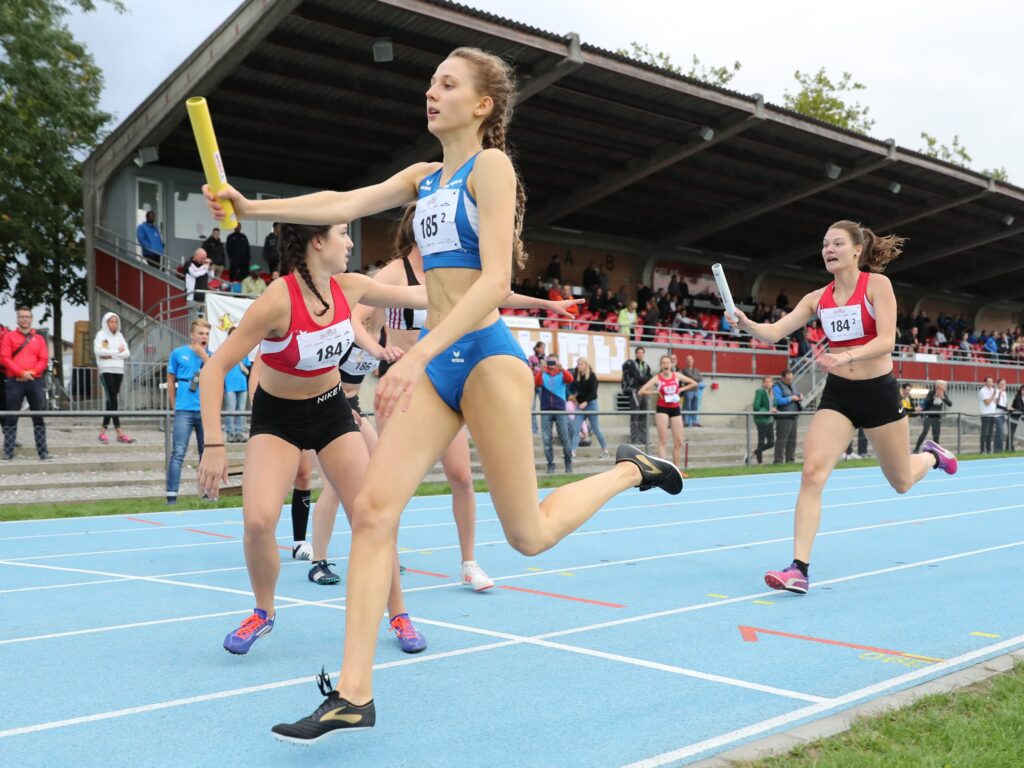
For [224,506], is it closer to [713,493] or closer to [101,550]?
[101,550]

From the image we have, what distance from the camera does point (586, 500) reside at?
423 centimetres

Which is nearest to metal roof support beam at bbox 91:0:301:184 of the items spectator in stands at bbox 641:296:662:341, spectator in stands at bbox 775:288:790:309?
→ spectator in stands at bbox 641:296:662:341

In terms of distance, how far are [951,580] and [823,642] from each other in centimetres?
251

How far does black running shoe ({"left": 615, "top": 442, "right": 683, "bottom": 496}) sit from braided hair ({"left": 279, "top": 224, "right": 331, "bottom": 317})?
62.8 inches

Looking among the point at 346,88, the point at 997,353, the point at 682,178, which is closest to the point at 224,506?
the point at 346,88

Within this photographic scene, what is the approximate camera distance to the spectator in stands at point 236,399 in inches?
571

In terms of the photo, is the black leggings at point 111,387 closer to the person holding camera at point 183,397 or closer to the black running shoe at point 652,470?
the person holding camera at point 183,397

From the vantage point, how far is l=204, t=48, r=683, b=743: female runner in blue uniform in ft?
11.1

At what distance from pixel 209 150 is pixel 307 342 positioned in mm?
1670

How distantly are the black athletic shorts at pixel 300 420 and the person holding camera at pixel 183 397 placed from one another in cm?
737

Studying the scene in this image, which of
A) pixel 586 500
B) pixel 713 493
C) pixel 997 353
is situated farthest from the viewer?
pixel 997 353

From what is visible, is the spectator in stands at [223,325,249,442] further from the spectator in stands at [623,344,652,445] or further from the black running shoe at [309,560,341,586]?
the black running shoe at [309,560,341,586]

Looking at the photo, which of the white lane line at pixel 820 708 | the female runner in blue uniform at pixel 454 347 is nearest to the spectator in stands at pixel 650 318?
the white lane line at pixel 820 708

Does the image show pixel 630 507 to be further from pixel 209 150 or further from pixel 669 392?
pixel 209 150
